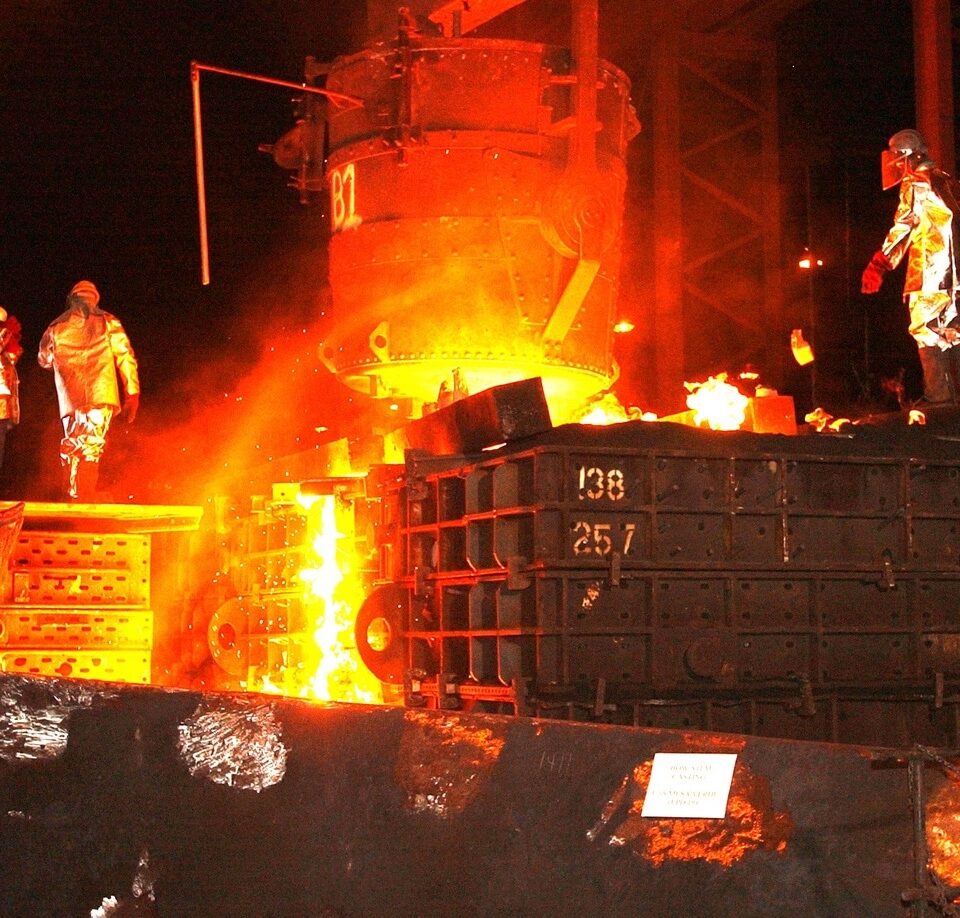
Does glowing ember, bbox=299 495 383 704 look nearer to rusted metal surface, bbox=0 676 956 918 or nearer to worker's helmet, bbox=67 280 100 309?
worker's helmet, bbox=67 280 100 309

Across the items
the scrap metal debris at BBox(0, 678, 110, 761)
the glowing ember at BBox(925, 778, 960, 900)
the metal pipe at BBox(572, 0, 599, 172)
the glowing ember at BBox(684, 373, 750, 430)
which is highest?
the metal pipe at BBox(572, 0, 599, 172)

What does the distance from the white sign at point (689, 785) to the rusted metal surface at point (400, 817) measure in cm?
5

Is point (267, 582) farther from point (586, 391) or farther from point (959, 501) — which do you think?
point (959, 501)

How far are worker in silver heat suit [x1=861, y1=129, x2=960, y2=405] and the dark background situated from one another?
10099 mm

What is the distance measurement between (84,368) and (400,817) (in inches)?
411

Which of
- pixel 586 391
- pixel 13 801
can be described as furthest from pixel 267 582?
pixel 13 801

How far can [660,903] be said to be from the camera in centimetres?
515

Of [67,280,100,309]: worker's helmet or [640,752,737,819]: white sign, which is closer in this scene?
[640,752,737,819]: white sign

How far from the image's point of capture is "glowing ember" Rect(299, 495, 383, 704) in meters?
12.2

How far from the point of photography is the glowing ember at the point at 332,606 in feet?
40.0

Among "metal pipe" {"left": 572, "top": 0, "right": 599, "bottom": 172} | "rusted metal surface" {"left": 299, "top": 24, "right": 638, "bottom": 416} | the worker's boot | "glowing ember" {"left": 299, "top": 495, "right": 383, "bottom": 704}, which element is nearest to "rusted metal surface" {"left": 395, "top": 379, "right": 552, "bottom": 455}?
"glowing ember" {"left": 299, "top": 495, "right": 383, "bottom": 704}

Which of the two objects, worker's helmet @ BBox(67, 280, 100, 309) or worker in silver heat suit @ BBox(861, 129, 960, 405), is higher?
worker's helmet @ BBox(67, 280, 100, 309)

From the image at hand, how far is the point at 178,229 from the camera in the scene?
21.8m

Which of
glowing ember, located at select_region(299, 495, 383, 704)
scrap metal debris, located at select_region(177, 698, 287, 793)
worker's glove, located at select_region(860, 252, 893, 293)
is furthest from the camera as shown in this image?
glowing ember, located at select_region(299, 495, 383, 704)
